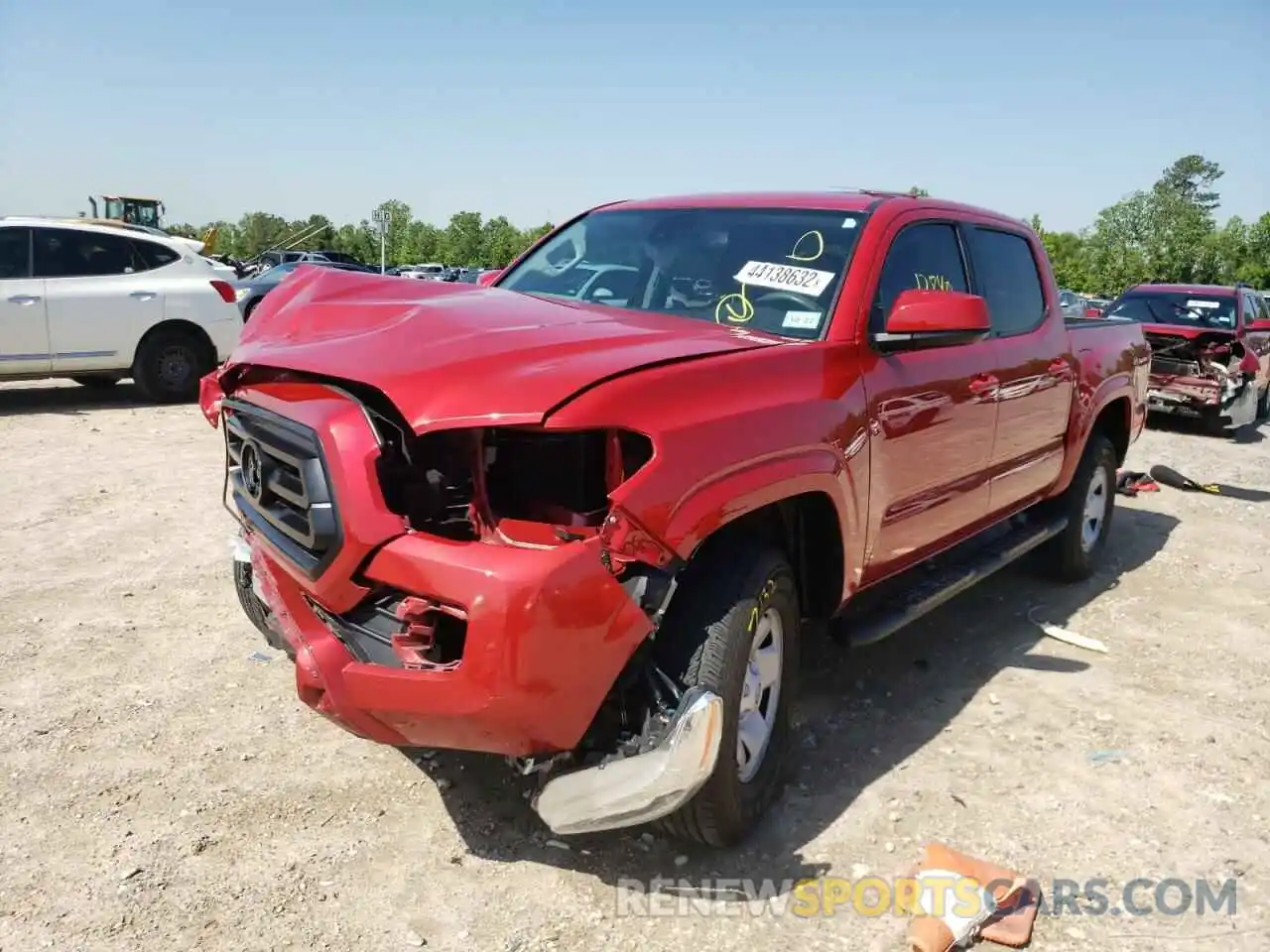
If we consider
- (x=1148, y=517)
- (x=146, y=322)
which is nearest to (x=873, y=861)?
(x=1148, y=517)

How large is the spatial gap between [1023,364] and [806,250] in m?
1.44

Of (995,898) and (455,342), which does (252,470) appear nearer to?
(455,342)

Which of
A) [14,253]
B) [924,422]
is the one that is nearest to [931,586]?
[924,422]

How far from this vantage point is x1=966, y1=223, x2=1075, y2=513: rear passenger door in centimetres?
432

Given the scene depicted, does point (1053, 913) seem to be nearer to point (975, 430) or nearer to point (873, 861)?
point (873, 861)

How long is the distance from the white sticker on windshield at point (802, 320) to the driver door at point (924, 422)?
181 millimetres

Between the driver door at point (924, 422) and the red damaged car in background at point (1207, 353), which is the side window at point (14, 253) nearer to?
the driver door at point (924, 422)

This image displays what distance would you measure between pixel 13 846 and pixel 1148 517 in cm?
727

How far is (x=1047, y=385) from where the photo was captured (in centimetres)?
473

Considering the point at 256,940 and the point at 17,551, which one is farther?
the point at 17,551

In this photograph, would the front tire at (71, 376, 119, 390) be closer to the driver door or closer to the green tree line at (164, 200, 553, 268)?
the driver door

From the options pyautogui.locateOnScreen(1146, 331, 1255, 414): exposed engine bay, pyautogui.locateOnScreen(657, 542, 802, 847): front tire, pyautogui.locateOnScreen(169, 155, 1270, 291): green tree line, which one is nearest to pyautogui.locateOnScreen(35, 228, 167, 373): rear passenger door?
pyautogui.locateOnScreen(657, 542, 802, 847): front tire

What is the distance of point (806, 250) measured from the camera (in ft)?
11.6

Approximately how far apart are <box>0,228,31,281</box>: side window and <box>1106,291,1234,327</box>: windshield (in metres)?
11.2
